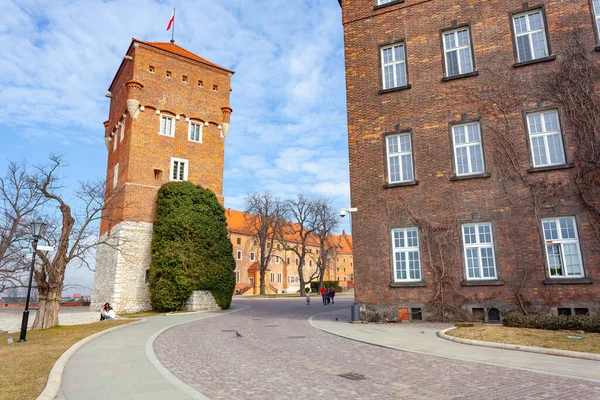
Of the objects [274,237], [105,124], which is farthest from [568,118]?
[274,237]

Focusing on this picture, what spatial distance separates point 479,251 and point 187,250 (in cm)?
2008

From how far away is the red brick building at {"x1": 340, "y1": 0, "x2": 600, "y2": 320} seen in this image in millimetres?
14898

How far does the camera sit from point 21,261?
21078 millimetres

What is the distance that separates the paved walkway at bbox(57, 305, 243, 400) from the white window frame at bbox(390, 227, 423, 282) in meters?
9.76

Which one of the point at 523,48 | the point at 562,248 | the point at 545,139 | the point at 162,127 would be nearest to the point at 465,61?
the point at 523,48

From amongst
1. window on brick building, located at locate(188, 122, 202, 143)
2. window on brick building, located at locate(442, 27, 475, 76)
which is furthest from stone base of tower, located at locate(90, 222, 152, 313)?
window on brick building, located at locate(442, 27, 475, 76)

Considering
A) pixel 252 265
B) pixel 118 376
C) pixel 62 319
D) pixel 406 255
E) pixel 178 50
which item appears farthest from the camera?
pixel 252 265

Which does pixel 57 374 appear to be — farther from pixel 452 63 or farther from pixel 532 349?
pixel 452 63

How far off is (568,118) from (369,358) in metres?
12.1

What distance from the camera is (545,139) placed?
15695mm

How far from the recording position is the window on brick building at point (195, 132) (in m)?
35.5

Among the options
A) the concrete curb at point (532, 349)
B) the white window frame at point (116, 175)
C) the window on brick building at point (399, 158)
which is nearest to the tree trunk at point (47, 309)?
the window on brick building at point (399, 158)

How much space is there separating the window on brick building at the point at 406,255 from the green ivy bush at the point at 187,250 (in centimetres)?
1650

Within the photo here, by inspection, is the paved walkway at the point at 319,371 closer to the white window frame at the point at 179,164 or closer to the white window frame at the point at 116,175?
the white window frame at the point at 179,164
